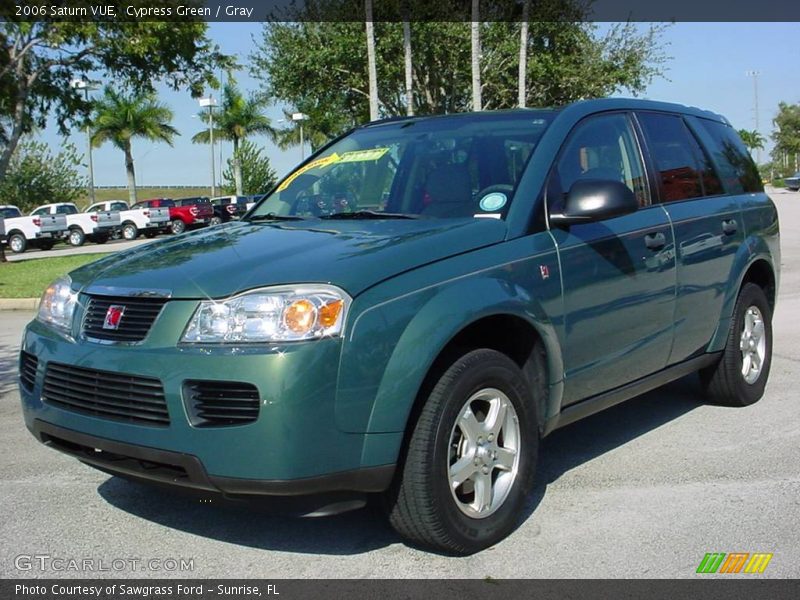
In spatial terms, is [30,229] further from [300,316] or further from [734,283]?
[300,316]

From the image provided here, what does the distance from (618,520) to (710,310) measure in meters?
1.78

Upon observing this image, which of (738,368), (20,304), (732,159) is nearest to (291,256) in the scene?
(738,368)

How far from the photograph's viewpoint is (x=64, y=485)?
14.9ft

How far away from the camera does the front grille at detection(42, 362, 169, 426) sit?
3.26 meters

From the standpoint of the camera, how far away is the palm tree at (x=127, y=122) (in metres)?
49.8

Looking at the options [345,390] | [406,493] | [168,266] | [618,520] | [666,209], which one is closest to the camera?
[345,390]

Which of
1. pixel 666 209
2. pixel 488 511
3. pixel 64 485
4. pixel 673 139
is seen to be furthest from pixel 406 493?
pixel 673 139

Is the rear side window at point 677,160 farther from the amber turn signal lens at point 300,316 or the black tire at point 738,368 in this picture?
the amber turn signal lens at point 300,316

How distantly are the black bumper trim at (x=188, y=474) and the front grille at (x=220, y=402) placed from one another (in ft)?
0.51

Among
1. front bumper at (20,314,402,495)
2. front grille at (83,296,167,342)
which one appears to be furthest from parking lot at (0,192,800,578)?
front grille at (83,296,167,342)

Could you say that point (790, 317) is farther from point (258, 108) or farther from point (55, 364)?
point (258, 108)

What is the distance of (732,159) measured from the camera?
5969mm

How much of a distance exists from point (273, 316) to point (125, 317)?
65 cm

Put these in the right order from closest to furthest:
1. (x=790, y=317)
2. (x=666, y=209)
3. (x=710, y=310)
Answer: (x=666, y=209) < (x=710, y=310) < (x=790, y=317)
